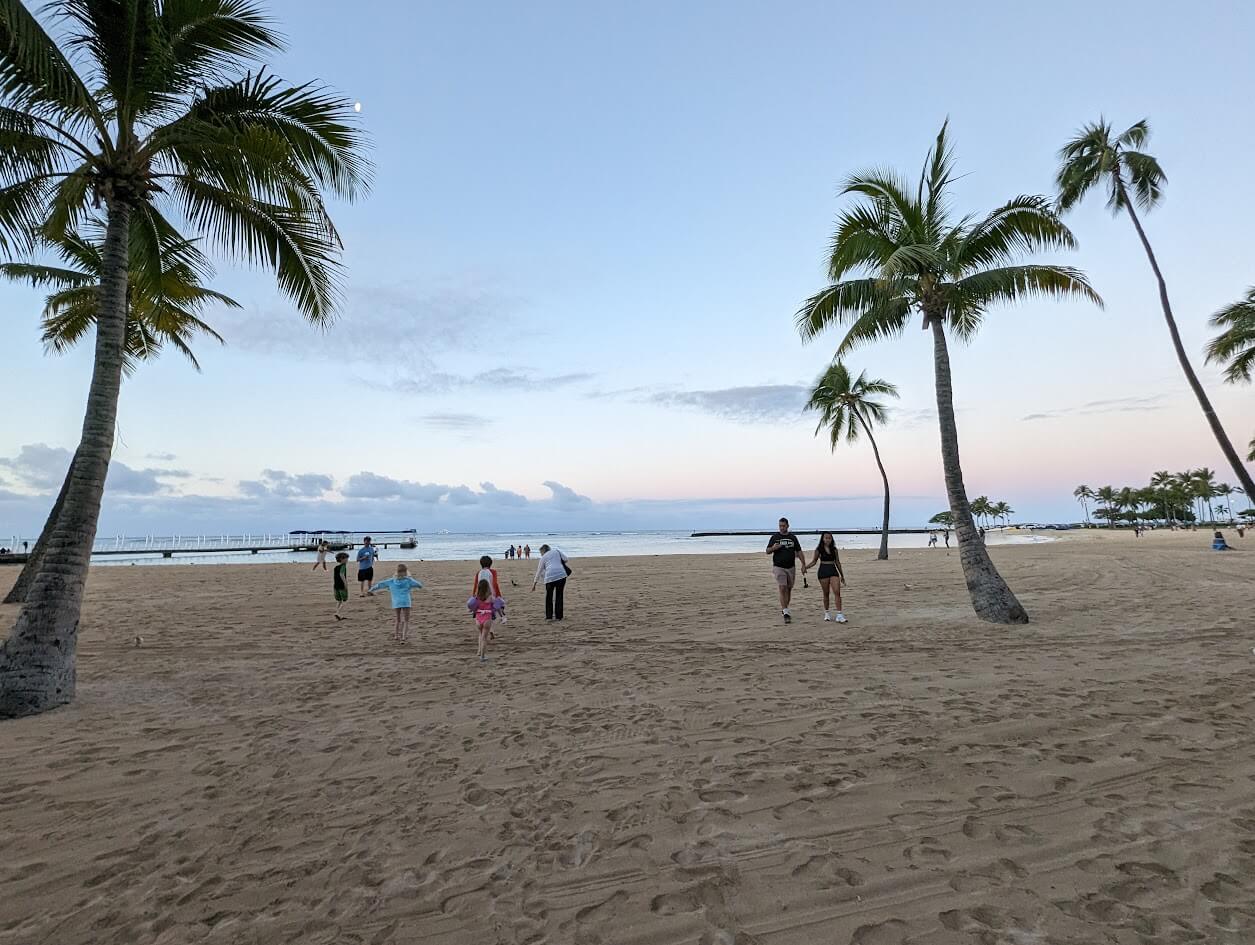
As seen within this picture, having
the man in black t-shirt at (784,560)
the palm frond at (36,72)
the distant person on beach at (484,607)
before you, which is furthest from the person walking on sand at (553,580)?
the palm frond at (36,72)

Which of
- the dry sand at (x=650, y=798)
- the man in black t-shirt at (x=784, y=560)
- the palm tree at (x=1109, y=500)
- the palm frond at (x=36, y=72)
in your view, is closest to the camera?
the dry sand at (x=650, y=798)

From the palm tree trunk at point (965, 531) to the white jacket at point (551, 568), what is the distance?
751 centimetres

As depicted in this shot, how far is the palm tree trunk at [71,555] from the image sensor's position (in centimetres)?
602

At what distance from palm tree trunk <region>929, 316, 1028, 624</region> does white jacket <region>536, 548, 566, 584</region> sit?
24.6ft

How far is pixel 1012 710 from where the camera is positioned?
5484 millimetres

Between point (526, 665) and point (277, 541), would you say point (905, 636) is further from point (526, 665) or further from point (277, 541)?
point (277, 541)

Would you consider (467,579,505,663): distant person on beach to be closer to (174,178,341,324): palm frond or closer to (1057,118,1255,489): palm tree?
(174,178,341,324): palm frond

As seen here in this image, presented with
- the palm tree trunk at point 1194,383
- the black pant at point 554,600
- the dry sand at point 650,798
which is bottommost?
the dry sand at point 650,798

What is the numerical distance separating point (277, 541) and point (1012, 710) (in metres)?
80.9

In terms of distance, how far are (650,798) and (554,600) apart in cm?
821

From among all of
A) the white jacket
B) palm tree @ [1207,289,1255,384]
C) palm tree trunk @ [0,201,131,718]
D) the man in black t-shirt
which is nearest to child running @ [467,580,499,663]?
the white jacket

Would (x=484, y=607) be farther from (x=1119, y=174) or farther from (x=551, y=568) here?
(x=1119, y=174)

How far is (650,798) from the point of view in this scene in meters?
3.94

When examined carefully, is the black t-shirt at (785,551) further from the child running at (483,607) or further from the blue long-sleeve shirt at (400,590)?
the blue long-sleeve shirt at (400,590)
